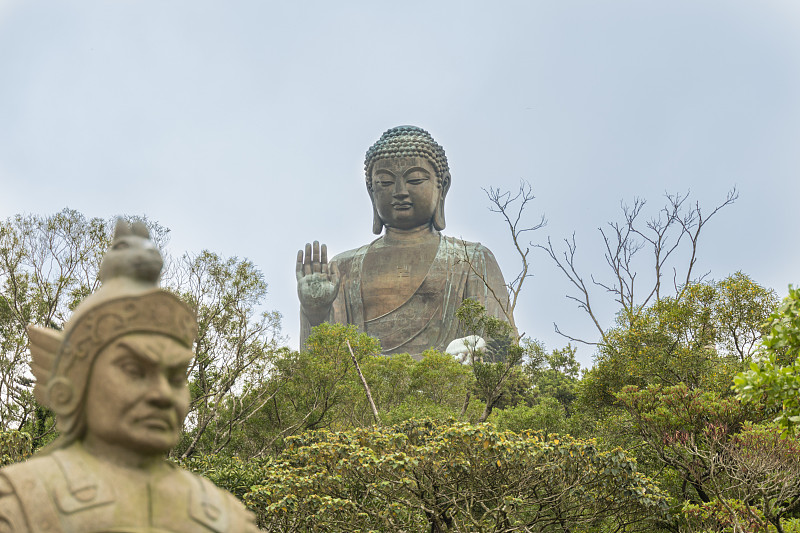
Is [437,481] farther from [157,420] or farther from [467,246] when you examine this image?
[467,246]

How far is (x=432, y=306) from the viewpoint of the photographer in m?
22.1

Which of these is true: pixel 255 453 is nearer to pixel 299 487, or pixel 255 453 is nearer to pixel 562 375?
pixel 299 487

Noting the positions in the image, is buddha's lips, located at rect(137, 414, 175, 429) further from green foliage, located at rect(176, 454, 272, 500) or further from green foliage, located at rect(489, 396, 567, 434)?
green foliage, located at rect(489, 396, 567, 434)

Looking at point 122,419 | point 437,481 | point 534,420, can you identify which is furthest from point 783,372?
point 534,420

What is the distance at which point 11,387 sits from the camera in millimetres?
13086

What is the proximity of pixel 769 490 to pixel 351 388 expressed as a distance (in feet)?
25.1

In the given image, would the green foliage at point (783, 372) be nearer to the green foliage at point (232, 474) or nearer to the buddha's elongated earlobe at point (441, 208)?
the green foliage at point (232, 474)

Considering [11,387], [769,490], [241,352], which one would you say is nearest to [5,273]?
[11,387]

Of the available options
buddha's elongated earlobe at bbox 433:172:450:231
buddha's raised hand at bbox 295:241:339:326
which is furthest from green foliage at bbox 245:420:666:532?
buddha's elongated earlobe at bbox 433:172:450:231

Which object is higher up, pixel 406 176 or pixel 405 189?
pixel 406 176

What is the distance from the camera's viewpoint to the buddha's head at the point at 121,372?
3.22m

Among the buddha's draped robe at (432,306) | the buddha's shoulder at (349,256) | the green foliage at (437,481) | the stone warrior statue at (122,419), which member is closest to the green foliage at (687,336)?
the green foliage at (437,481)

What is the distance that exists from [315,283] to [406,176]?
346cm

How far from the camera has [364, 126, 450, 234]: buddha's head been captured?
21.7 m
